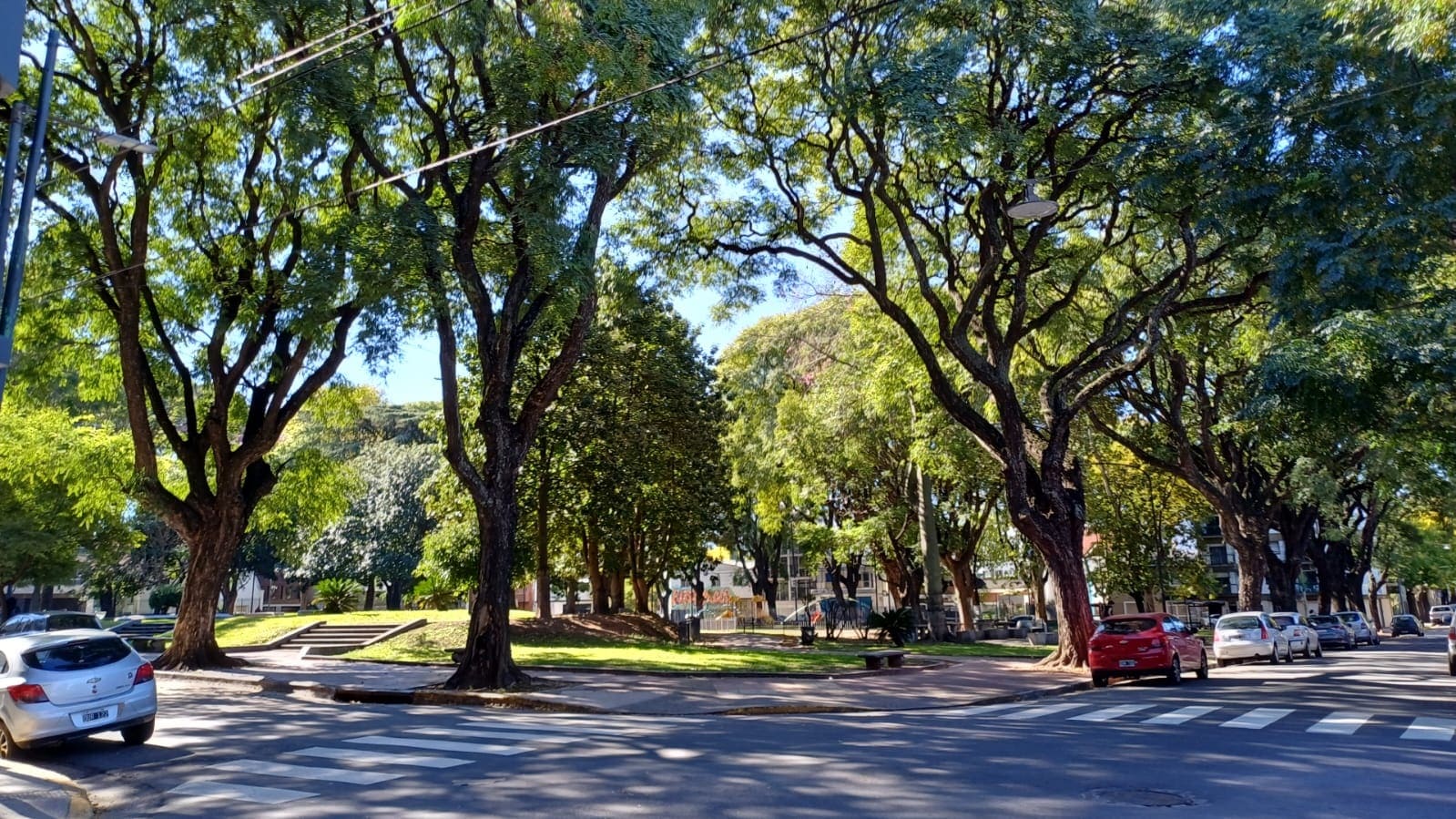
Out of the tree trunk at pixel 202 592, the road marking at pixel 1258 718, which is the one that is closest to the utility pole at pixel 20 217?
the road marking at pixel 1258 718

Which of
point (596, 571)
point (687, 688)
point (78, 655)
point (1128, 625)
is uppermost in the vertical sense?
point (596, 571)

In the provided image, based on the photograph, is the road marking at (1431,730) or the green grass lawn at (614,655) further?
the green grass lawn at (614,655)

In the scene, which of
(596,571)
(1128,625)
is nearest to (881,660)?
(1128,625)

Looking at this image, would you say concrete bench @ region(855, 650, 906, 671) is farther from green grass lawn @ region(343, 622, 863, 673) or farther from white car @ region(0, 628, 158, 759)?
white car @ region(0, 628, 158, 759)

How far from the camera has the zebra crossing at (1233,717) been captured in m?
11.4

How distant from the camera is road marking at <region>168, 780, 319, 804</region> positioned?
321 inches

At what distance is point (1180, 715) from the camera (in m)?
13.1

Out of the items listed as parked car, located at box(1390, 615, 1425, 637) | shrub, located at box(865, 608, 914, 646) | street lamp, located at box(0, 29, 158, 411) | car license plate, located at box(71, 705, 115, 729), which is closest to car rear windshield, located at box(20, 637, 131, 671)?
car license plate, located at box(71, 705, 115, 729)

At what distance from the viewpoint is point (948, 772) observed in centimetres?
849

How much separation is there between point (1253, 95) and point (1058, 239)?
25.5 ft

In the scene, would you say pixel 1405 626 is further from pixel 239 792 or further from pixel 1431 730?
pixel 239 792

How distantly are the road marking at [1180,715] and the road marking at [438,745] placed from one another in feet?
26.4

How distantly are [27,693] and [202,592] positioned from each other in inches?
504

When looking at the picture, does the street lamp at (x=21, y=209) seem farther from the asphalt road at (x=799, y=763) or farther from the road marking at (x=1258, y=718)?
the road marking at (x=1258, y=718)
